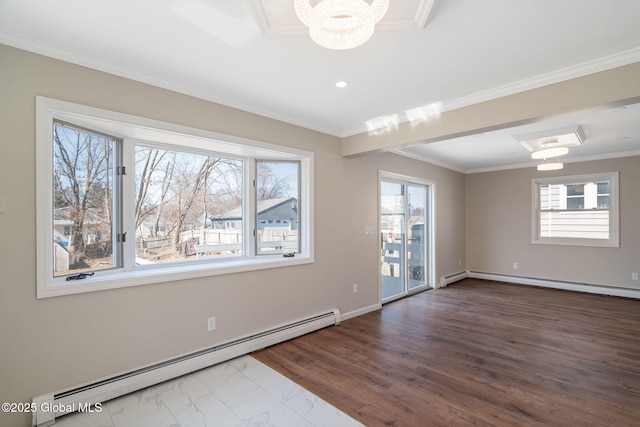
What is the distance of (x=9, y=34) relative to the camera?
1.88 m

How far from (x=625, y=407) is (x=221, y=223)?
385 centimetres

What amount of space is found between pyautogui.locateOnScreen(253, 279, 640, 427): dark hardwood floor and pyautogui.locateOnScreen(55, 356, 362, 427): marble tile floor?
0.17m

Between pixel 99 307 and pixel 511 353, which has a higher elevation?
pixel 99 307

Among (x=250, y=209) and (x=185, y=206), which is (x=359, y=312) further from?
(x=185, y=206)

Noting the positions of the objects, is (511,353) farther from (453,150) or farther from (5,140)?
(5,140)

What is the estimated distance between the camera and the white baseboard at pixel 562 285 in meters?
5.21

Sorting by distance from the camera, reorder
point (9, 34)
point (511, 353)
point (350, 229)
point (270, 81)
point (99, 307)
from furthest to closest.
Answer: point (350, 229)
point (511, 353)
point (270, 81)
point (99, 307)
point (9, 34)

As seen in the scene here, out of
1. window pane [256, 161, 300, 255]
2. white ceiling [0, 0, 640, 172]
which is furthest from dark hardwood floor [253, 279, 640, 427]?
white ceiling [0, 0, 640, 172]

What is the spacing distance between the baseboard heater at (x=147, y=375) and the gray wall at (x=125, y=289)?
0.06 m

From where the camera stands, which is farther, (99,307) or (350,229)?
(350,229)

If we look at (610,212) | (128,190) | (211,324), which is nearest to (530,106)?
(211,324)

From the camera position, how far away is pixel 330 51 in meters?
2.11

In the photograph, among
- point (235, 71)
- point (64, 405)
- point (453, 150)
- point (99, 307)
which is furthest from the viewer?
point (453, 150)

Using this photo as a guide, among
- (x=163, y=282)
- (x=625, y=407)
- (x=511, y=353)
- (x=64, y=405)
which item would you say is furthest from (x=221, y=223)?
(x=625, y=407)
